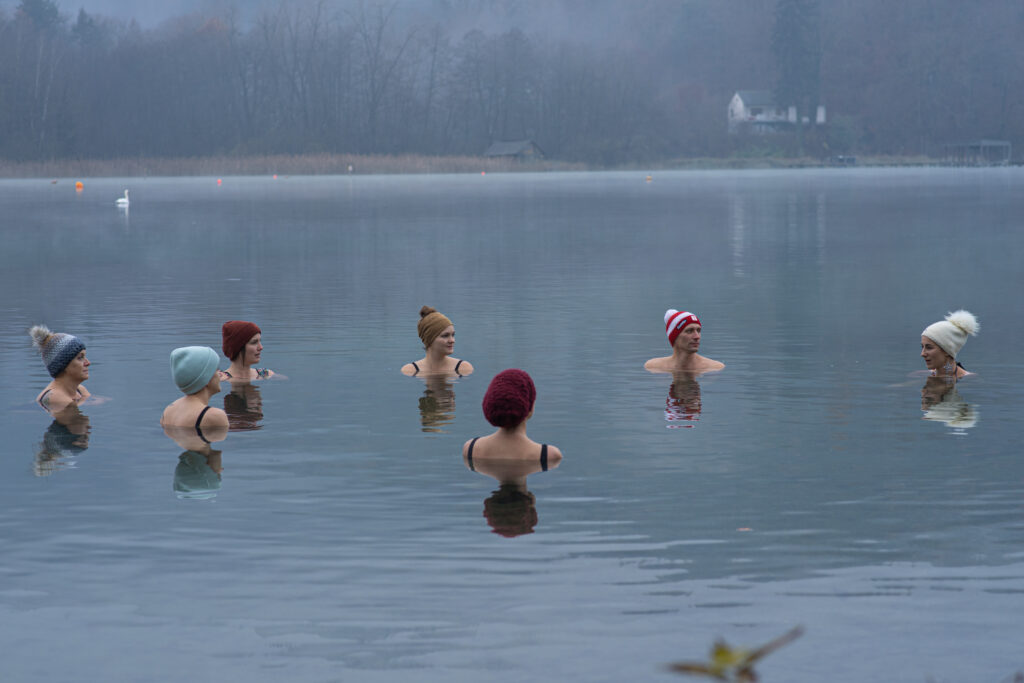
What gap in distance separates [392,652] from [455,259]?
32.2 m

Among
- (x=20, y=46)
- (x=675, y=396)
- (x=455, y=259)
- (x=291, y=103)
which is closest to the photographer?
(x=675, y=396)

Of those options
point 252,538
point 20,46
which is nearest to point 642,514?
point 252,538

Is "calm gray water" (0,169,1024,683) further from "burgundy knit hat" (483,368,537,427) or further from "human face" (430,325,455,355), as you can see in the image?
"burgundy knit hat" (483,368,537,427)

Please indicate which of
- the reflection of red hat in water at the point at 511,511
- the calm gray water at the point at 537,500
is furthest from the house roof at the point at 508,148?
the reflection of red hat in water at the point at 511,511

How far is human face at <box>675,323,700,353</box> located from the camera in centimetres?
1877

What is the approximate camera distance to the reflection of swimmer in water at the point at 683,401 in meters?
16.1

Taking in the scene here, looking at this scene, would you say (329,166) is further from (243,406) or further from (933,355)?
(933,355)

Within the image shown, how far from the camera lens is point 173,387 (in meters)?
18.8

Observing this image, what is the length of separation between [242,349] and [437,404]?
3.08 m

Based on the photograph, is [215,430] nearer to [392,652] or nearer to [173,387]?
[173,387]

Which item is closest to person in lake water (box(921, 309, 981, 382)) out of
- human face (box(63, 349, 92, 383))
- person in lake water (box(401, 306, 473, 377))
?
person in lake water (box(401, 306, 473, 377))

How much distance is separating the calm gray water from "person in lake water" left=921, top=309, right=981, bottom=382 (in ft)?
1.25

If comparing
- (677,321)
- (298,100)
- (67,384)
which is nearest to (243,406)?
(67,384)

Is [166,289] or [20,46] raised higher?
[20,46]
